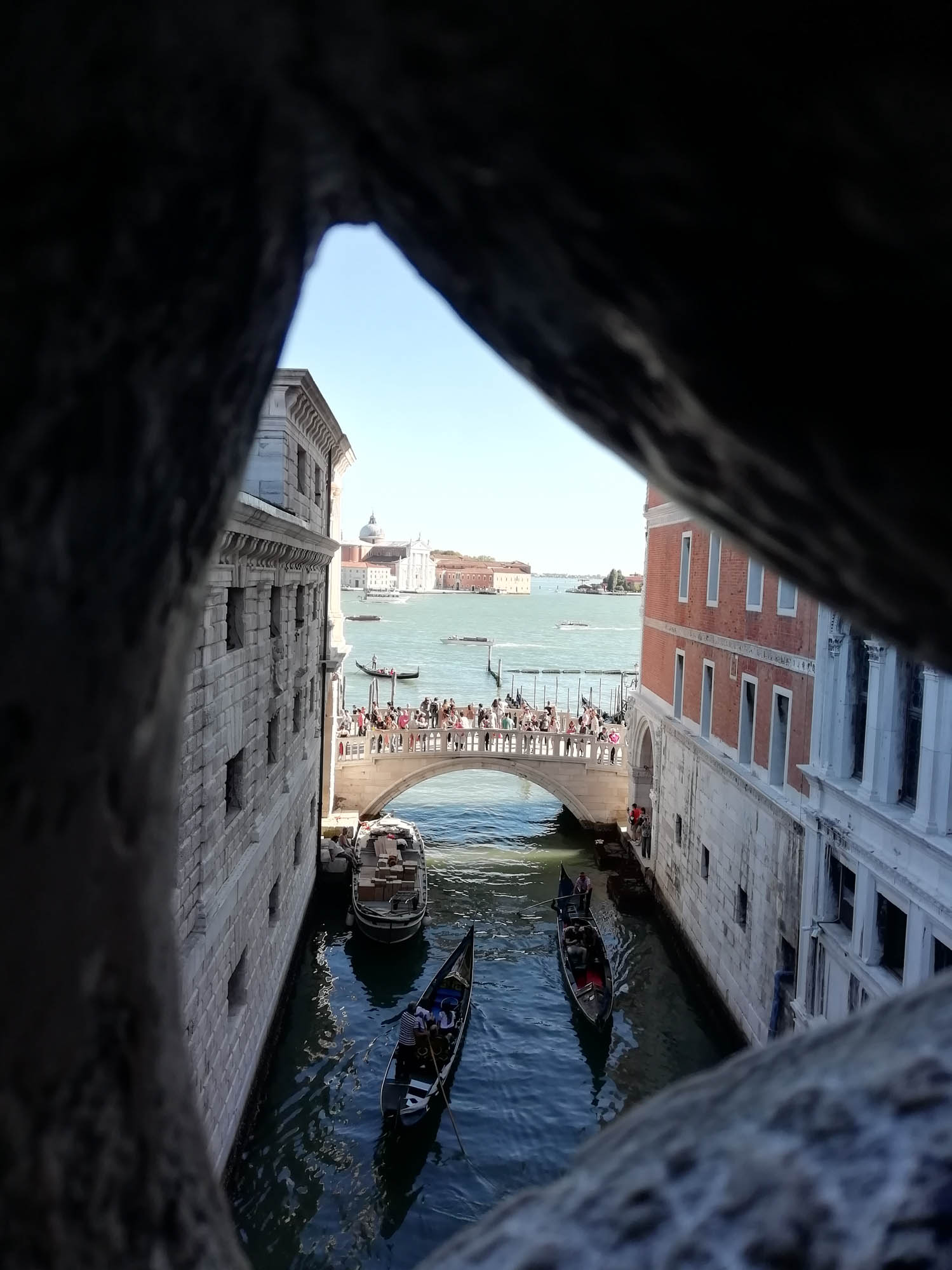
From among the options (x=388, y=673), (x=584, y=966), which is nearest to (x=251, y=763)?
(x=584, y=966)

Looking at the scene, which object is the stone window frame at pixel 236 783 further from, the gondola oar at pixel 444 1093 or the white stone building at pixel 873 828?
the white stone building at pixel 873 828

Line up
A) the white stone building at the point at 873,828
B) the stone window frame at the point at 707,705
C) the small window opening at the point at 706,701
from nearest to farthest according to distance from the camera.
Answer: the white stone building at the point at 873,828 → the stone window frame at the point at 707,705 → the small window opening at the point at 706,701

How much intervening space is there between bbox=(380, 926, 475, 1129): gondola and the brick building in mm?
4012

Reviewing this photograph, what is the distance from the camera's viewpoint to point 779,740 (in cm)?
1231

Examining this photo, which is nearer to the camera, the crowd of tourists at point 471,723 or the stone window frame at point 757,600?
the stone window frame at point 757,600

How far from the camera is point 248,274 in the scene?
72cm

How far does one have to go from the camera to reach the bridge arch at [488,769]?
2294 cm

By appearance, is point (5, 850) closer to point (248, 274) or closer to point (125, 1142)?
point (125, 1142)

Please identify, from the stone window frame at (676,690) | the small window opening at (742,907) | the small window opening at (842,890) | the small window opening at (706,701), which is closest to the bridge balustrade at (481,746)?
the stone window frame at (676,690)

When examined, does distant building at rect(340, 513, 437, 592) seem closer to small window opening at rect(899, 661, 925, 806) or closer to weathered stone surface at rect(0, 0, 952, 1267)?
small window opening at rect(899, 661, 925, 806)

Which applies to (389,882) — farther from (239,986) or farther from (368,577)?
(368,577)

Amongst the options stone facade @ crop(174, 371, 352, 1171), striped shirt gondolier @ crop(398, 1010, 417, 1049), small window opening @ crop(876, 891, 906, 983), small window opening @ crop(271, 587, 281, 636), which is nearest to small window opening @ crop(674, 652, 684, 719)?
stone facade @ crop(174, 371, 352, 1171)

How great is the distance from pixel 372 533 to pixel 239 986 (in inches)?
4954

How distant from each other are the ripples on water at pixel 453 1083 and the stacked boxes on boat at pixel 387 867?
0.93 m
